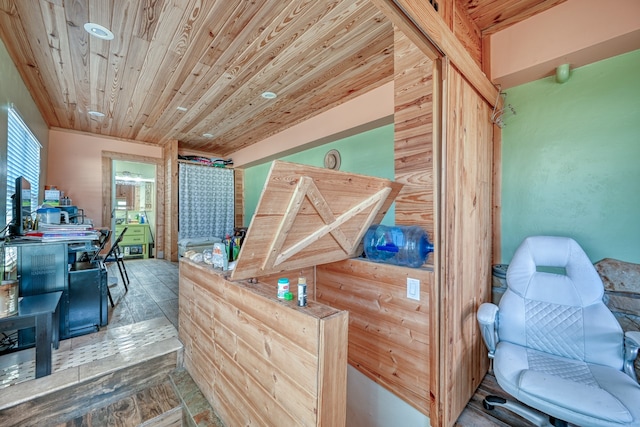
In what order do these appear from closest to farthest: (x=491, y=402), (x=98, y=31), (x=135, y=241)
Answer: (x=491, y=402), (x=98, y=31), (x=135, y=241)

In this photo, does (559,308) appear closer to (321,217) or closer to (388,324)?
Answer: (388,324)

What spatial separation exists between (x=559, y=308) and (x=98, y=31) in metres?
3.82

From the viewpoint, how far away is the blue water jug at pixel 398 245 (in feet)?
5.16

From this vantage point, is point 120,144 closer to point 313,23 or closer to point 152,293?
point 152,293

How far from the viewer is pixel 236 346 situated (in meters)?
1.39

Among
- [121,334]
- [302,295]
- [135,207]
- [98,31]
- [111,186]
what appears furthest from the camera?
[135,207]

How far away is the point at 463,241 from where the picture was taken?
1.60 m

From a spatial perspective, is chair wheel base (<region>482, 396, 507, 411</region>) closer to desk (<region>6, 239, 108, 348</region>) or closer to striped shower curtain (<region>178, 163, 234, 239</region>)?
desk (<region>6, 239, 108, 348</region>)

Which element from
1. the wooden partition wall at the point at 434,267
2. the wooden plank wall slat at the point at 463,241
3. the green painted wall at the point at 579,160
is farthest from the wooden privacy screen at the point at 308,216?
the green painted wall at the point at 579,160

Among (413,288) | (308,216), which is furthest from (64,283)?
(413,288)

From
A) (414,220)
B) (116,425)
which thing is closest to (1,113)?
(116,425)

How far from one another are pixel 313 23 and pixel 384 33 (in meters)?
0.58

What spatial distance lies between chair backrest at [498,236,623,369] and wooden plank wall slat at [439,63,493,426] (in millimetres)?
239

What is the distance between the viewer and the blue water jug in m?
1.57
